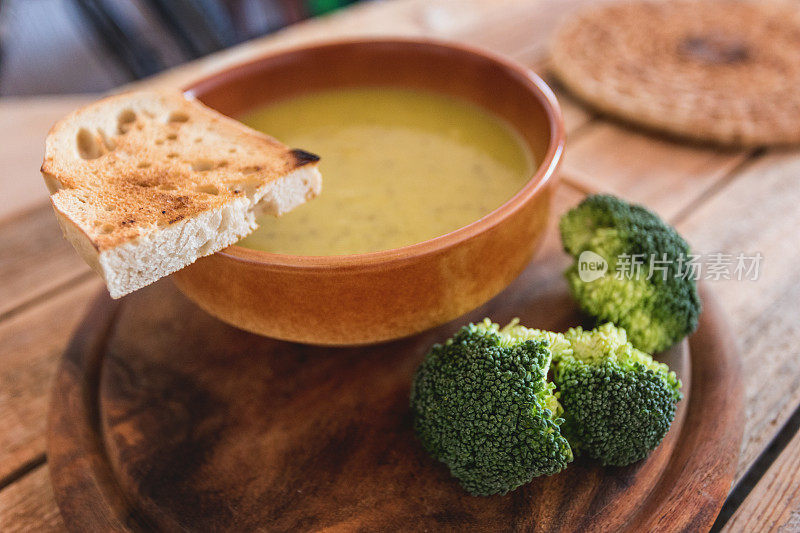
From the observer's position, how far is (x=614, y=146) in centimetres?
155

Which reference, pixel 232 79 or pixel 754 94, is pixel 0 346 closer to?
pixel 232 79

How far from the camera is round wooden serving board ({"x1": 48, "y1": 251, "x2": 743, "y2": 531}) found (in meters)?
0.80

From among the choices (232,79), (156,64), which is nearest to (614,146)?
(232,79)

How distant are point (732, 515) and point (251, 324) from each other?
0.72 meters

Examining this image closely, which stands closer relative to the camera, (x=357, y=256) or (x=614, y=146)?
(x=357, y=256)

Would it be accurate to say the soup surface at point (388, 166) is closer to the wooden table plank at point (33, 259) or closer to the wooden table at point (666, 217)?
the wooden table at point (666, 217)

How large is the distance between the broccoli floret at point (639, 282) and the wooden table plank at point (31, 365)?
2.96 ft

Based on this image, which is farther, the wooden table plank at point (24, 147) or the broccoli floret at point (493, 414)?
the wooden table plank at point (24, 147)

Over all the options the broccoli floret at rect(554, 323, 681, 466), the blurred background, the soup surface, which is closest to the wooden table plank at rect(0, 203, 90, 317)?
the soup surface

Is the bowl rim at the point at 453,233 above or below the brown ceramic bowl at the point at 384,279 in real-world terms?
above

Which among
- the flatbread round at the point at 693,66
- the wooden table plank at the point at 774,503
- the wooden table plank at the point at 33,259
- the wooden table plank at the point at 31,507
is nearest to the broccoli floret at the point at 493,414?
the wooden table plank at the point at 774,503

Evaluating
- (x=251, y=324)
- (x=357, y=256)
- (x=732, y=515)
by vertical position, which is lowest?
(x=732, y=515)

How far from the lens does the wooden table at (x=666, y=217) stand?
912mm

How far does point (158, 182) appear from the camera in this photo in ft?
2.99
